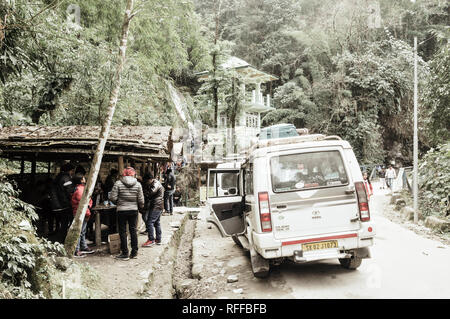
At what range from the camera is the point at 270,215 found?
16.8ft

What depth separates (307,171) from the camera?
17.5 feet

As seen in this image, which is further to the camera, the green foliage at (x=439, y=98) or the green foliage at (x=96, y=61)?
the green foliage at (x=439, y=98)

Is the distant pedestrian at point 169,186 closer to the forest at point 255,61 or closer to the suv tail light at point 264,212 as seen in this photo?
the forest at point 255,61

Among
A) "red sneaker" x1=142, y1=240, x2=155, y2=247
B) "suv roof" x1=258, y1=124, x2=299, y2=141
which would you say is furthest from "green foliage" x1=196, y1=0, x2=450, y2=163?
"red sneaker" x1=142, y1=240, x2=155, y2=247

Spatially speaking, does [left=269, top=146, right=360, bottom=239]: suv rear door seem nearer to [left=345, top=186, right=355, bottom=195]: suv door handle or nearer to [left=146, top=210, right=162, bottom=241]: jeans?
[left=345, top=186, right=355, bottom=195]: suv door handle

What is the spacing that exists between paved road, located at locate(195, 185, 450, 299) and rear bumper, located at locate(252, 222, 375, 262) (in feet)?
1.78

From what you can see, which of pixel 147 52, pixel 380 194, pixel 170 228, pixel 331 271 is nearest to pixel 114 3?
pixel 147 52

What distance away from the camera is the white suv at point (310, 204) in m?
5.10

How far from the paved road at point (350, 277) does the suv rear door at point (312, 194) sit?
90cm

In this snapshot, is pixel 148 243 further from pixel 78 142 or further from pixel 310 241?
pixel 310 241

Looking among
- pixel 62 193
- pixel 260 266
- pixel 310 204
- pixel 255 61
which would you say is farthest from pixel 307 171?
pixel 255 61

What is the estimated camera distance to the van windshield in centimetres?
529

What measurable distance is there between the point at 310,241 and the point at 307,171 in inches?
43.5

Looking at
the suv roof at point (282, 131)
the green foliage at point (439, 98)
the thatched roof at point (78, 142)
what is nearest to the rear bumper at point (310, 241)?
the thatched roof at point (78, 142)
